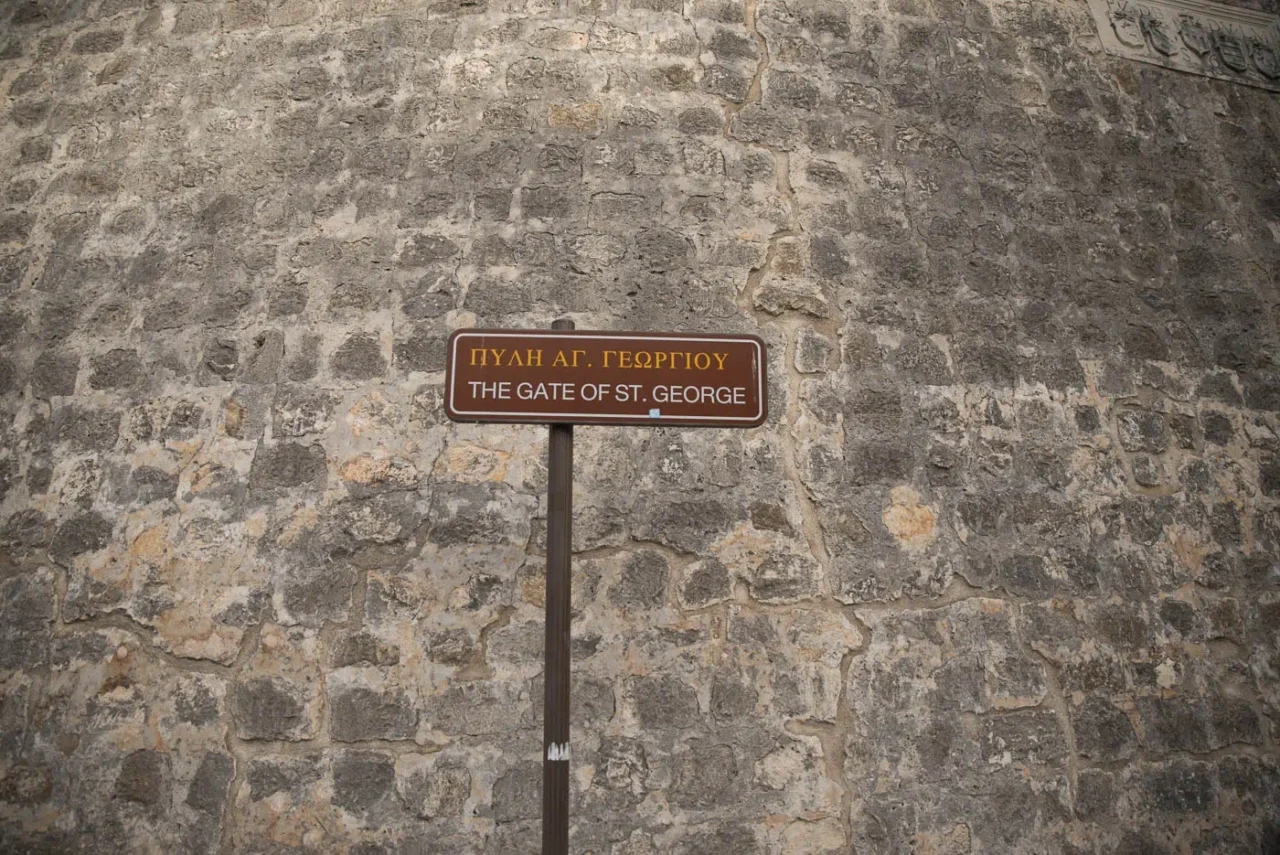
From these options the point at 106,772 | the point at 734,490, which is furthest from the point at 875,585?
the point at 106,772

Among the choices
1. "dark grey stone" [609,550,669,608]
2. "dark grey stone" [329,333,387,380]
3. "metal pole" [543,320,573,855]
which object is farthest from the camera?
"dark grey stone" [329,333,387,380]

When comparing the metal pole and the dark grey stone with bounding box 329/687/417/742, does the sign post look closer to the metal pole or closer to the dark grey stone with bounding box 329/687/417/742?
the metal pole

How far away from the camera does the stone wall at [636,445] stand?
264 cm

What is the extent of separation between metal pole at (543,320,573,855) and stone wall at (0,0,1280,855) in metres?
0.75

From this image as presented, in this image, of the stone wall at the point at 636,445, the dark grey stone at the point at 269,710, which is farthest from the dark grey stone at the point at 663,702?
the dark grey stone at the point at 269,710

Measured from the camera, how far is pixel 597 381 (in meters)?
2.02

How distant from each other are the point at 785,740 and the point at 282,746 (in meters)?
1.43

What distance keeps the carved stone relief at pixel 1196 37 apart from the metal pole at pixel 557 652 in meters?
3.28

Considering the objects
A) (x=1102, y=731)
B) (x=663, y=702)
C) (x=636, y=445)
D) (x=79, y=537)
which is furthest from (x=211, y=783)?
(x=1102, y=731)

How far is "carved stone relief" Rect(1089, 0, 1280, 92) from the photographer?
156 inches

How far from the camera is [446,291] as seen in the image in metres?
3.05

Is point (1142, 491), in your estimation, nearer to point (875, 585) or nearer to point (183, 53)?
point (875, 585)

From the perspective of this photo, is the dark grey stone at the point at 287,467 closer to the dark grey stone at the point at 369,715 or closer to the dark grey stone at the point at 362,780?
the dark grey stone at the point at 369,715

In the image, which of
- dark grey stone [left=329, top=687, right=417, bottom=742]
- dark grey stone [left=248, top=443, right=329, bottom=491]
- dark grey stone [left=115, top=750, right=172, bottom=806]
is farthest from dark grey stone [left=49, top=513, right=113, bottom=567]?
dark grey stone [left=329, top=687, right=417, bottom=742]
